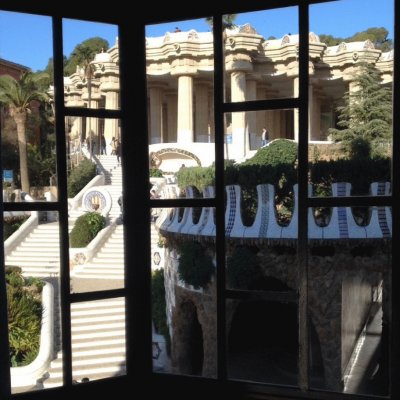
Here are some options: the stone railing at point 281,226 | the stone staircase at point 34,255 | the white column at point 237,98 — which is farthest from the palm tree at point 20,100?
the stone staircase at point 34,255

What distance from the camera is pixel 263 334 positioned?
355 inches

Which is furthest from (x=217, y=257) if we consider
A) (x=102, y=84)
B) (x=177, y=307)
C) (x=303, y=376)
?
(x=177, y=307)

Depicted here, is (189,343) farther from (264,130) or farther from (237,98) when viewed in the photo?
(237,98)

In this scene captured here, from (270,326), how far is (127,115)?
307 inches

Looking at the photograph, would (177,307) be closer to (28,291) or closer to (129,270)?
(28,291)

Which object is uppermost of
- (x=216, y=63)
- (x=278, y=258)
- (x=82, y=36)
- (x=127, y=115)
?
(x=82, y=36)

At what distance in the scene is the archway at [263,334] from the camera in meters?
8.02

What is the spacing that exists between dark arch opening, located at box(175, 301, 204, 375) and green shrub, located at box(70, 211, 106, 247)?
5.65 meters

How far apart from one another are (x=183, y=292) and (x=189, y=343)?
1320 millimetres

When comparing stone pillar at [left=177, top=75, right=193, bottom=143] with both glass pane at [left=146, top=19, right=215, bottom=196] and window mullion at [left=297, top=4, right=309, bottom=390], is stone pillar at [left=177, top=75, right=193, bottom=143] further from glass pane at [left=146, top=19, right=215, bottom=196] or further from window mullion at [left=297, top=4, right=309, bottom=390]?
window mullion at [left=297, top=4, right=309, bottom=390]

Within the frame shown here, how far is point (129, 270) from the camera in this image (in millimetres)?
1924

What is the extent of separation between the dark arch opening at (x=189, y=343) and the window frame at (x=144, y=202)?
22.8 feet

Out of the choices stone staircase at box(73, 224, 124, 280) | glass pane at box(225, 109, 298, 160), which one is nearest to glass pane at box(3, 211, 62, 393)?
stone staircase at box(73, 224, 124, 280)

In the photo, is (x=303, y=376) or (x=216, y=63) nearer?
(x=303, y=376)
